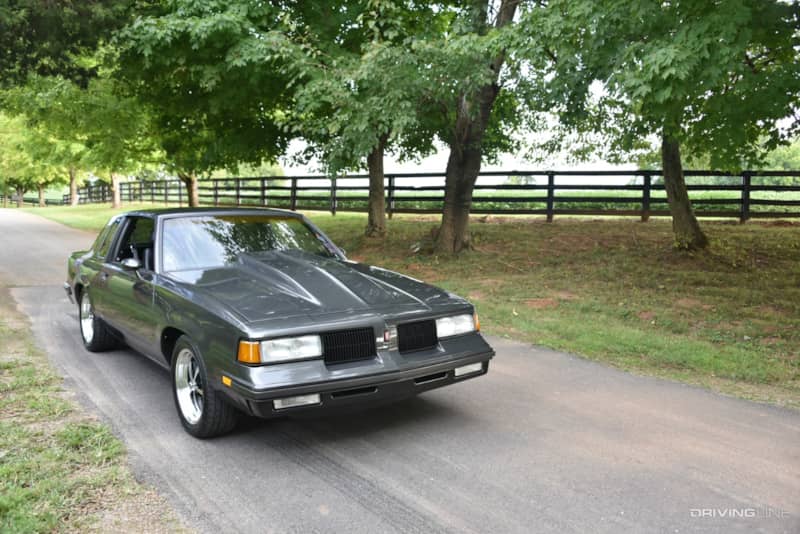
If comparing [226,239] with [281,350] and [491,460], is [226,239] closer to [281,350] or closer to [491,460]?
[281,350]

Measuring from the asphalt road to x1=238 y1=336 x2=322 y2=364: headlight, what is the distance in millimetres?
650

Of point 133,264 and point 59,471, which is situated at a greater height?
point 133,264

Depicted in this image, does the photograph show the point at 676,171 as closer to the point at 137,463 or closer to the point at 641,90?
the point at 641,90

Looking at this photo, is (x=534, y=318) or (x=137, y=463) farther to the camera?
(x=534, y=318)

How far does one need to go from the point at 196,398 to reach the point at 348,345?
125 cm

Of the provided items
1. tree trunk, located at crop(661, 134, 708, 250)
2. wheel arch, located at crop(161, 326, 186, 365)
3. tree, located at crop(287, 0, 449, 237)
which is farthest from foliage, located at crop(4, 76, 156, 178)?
tree trunk, located at crop(661, 134, 708, 250)

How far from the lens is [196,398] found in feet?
14.7

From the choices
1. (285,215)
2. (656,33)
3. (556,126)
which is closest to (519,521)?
(285,215)

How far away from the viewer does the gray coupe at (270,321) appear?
388 centimetres

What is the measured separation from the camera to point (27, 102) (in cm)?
1573

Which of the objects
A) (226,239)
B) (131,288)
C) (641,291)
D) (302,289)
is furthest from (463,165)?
(302,289)

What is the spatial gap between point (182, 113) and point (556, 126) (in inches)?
353

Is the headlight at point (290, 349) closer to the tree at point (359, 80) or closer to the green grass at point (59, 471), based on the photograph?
the green grass at point (59, 471)

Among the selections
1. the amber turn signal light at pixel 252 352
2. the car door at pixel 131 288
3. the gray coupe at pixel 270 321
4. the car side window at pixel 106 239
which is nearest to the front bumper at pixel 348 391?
the gray coupe at pixel 270 321
